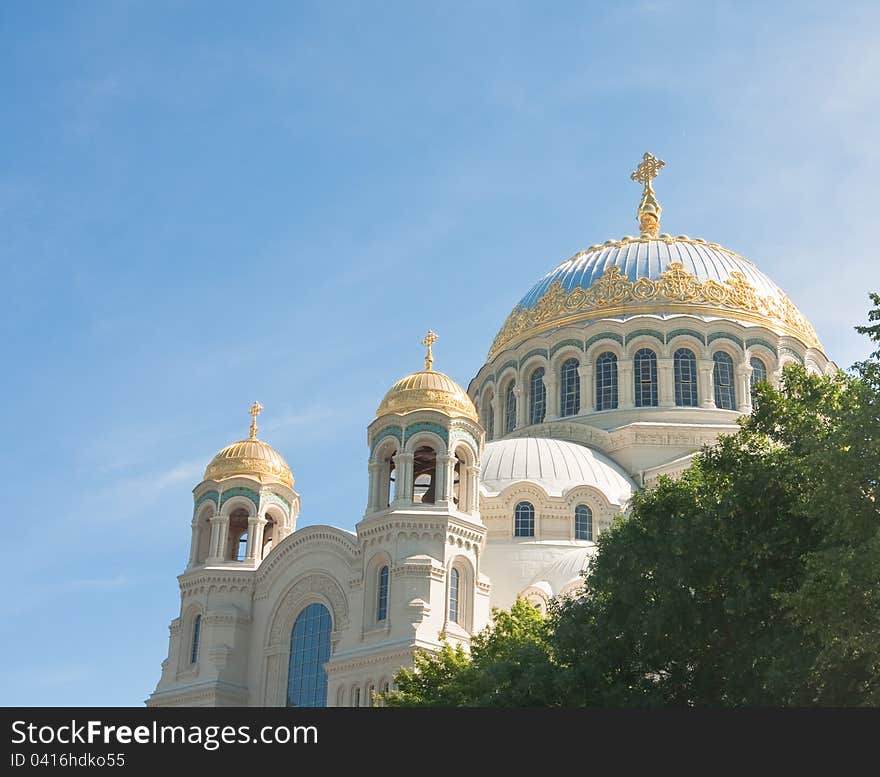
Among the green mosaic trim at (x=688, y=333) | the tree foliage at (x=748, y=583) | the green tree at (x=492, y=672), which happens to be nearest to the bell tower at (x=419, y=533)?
the green tree at (x=492, y=672)

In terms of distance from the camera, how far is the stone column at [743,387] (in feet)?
144

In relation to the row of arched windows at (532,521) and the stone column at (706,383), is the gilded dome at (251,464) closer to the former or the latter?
the row of arched windows at (532,521)

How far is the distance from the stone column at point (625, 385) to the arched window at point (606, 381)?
1.18 ft

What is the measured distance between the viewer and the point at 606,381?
148 ft

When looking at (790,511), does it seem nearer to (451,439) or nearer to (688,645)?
(688,645)

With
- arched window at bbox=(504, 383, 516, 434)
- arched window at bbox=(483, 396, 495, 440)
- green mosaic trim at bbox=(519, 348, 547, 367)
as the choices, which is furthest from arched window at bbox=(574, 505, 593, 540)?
arched window at bbox=(483, 396, 495, 440)

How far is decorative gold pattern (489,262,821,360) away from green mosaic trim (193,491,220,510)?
574 inches

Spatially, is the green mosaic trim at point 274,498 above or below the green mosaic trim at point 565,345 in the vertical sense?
below

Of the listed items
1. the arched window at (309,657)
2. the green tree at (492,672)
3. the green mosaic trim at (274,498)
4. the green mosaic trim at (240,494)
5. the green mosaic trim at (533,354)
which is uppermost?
the green mosaic trim at (533,354)

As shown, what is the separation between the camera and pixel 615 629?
2189 cm

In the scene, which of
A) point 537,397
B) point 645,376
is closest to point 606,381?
point 645,376

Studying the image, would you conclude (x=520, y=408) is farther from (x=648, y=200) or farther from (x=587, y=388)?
(x=648, y=200)

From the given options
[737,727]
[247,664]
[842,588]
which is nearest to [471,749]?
[737,727]

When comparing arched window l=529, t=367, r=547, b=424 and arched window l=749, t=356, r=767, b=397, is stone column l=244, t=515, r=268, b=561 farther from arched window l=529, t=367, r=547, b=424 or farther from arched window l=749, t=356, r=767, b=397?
arched window l=749, t=356, r=767, b=397
